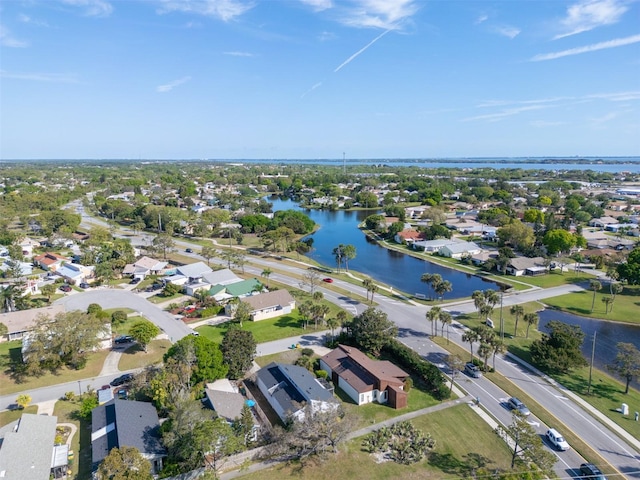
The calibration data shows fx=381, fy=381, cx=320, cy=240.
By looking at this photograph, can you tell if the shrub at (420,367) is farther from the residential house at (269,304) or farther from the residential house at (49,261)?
the residential house at (49,261)

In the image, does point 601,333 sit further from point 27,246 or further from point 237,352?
point 27,246

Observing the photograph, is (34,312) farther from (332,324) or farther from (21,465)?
(332,324)

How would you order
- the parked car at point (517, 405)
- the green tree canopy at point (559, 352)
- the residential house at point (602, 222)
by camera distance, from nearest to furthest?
the parked car at point (517, 405), the green tree canopy at point (559, 352), the residential house at point (602, 222)

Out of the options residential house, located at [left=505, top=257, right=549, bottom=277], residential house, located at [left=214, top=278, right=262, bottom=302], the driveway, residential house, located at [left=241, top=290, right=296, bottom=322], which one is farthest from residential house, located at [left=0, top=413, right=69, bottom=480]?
residential house, located at [left=505, top=257, right=549, bottom=277]

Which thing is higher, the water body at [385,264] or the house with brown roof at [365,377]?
the house with brown roof at [365,377]

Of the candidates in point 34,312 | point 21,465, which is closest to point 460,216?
point 34,312

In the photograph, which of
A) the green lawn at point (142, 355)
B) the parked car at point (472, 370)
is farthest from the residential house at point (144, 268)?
the parked car at point (472, 370)

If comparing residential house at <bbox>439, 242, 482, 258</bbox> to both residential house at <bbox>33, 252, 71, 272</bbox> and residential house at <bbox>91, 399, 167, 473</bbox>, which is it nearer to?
residential house at <bbox>91, 399, 167, 473</bbox>
